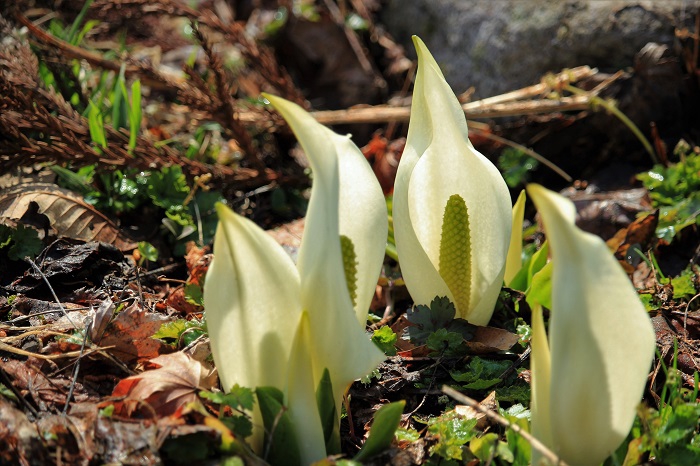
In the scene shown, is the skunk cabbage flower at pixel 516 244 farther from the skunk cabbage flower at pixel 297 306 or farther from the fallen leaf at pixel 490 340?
the skunk cabbage flower at pixel 297 306

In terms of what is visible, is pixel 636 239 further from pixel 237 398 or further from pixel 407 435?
pixel 237 398

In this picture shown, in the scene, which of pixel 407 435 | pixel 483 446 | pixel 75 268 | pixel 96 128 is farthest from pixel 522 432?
pixel 96 128

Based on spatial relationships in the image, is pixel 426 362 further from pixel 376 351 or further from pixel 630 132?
pixel 630 132

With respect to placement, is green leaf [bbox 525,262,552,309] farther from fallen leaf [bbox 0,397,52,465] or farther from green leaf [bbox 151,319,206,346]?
fallen leaf [bbox 0,397,52,465]

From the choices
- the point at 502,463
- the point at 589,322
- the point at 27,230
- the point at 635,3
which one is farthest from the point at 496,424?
the point at 635,3

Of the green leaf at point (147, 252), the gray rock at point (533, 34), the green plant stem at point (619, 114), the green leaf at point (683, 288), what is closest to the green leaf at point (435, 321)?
the green leaf at point (683, 288)
